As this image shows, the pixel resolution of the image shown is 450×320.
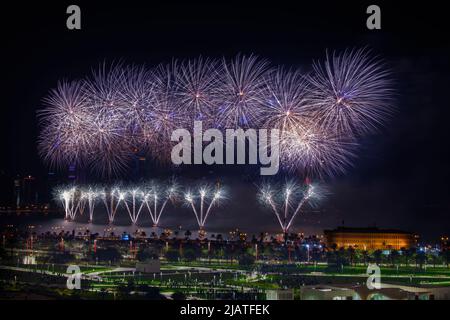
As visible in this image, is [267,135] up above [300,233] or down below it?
above

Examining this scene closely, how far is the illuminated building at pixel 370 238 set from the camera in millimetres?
77625

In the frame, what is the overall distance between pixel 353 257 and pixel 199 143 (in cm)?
3063

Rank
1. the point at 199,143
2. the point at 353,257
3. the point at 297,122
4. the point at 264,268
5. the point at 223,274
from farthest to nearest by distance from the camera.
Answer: the point at 353,257 < the point at 264,268 < the point at 223,274 < the point at 199,143 < the point at 297,122

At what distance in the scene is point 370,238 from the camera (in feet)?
260

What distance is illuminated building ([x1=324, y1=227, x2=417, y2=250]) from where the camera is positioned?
77625mm

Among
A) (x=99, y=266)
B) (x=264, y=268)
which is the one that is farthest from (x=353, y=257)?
(x=99, y=266)

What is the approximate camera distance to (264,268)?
4284 centimetres

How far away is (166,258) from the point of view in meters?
48.8
